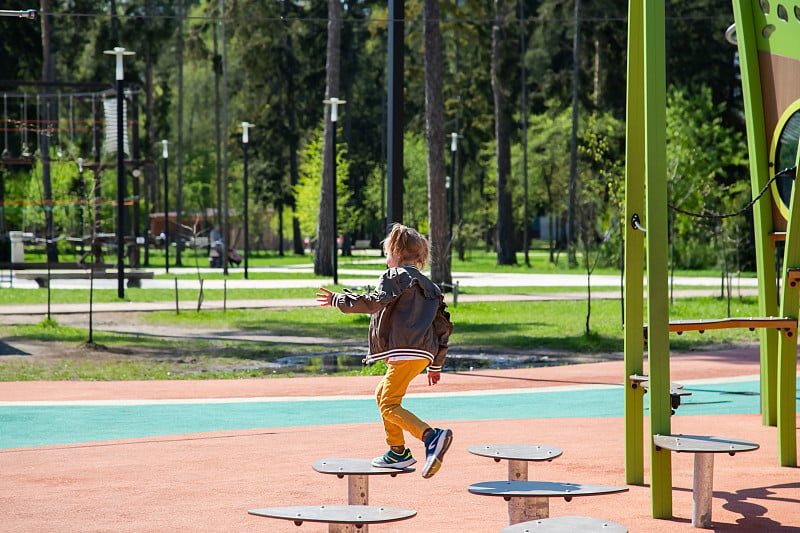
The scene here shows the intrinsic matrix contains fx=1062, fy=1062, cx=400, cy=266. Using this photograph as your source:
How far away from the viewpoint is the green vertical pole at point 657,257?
6090mm

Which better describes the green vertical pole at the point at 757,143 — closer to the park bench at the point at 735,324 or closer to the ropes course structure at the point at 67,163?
the park bench at the point at 735,324

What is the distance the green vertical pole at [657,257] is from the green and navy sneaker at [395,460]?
4.66 feet

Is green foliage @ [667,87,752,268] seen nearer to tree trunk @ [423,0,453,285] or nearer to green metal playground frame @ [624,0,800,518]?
tree trunk @ [423,0,453,285]

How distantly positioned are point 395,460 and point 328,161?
98.3 ft

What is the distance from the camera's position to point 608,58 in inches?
1916

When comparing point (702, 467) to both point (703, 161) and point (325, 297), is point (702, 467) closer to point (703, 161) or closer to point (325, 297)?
point (325, 297)

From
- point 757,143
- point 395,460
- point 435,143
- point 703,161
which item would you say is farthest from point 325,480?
point 703,161

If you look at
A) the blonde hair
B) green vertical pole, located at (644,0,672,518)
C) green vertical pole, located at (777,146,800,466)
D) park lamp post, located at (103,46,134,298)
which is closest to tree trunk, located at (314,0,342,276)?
park lamp post, located at (103,46,134,298)

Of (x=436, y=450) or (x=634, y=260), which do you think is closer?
(x=436, y=450)

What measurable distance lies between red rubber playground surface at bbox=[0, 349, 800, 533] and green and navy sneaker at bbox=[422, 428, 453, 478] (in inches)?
18.1

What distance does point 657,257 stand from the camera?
20.0 feet

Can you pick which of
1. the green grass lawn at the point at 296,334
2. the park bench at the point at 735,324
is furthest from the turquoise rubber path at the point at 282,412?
the park bench at the point at 735,324

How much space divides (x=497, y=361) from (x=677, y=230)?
28415mm

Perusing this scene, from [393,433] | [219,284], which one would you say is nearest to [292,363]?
[393,433]
